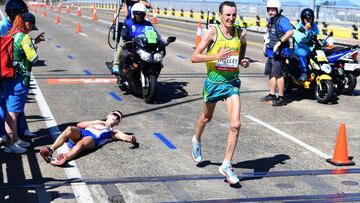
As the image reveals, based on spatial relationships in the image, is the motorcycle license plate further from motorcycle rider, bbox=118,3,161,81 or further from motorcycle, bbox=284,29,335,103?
motorcycle rider, bbox=118,3,161,81

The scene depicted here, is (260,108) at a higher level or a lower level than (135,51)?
lower

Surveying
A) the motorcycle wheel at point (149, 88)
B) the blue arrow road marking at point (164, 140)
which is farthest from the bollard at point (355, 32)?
the blue arrow road marking at point (164, 140)

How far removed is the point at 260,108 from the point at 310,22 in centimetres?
222

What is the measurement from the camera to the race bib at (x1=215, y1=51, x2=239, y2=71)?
6.51m

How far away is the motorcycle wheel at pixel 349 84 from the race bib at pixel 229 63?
6498 mm

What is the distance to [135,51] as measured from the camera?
11070 millimetres

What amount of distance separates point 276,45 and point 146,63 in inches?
102

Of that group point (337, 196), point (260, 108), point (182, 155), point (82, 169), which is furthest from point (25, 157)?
point (260, 108)

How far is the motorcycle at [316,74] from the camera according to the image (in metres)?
11.4

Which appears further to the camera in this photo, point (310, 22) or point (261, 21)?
point (261, 21)

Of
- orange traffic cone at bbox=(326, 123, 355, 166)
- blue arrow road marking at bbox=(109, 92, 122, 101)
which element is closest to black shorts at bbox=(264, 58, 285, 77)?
blue arrow road marking at bbox=(109, 92, 122, 101)

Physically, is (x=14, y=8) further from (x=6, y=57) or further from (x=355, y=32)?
(x=355, y=32)

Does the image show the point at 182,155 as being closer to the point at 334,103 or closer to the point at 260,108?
the point at 260,108

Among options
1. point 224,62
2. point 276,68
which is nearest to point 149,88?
point 276,68
